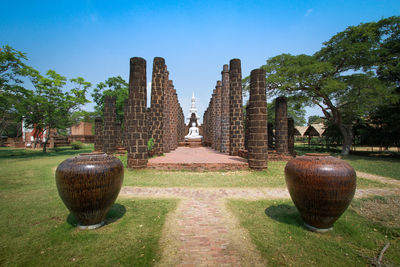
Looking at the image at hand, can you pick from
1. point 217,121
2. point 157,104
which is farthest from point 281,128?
point 157,104

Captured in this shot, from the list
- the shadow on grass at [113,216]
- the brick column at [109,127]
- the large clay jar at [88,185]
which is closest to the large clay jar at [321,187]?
the large clay jar at [88,185]

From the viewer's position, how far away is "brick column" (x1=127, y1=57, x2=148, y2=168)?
885 cm

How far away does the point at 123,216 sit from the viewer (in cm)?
413

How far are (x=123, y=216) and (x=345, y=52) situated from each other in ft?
57.4

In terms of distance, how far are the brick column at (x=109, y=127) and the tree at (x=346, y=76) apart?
1385 cm

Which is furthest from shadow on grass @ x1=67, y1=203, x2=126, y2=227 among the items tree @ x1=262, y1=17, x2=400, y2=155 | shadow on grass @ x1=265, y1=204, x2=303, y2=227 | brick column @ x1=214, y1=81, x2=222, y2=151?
tree @ x1=262, y1=17, x2=400, y2=155

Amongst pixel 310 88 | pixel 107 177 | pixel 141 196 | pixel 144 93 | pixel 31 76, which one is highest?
pixel 31 76

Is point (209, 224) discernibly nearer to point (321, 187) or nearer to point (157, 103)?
point (321, 187)

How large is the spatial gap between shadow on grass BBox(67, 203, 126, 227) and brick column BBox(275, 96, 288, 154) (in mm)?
11283

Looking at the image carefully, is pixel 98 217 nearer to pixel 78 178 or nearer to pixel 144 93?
pixel 78 178

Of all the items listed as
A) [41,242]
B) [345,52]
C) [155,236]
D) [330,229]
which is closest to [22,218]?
[41,242]

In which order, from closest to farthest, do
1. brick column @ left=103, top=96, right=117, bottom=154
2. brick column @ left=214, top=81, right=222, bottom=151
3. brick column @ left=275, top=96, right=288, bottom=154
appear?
1. brick column @ left=275, top=96, right=288, bottom=154
2. brick column @ left=103, top=96, right=117, bottom=154
3. brick column @ left=214, top=81, right=222, bottom=151

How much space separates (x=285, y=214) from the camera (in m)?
4.26

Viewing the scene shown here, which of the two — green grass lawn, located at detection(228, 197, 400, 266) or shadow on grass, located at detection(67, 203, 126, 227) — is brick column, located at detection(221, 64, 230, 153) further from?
shadow on grass, located at detection(67, 203, 126, 227)
